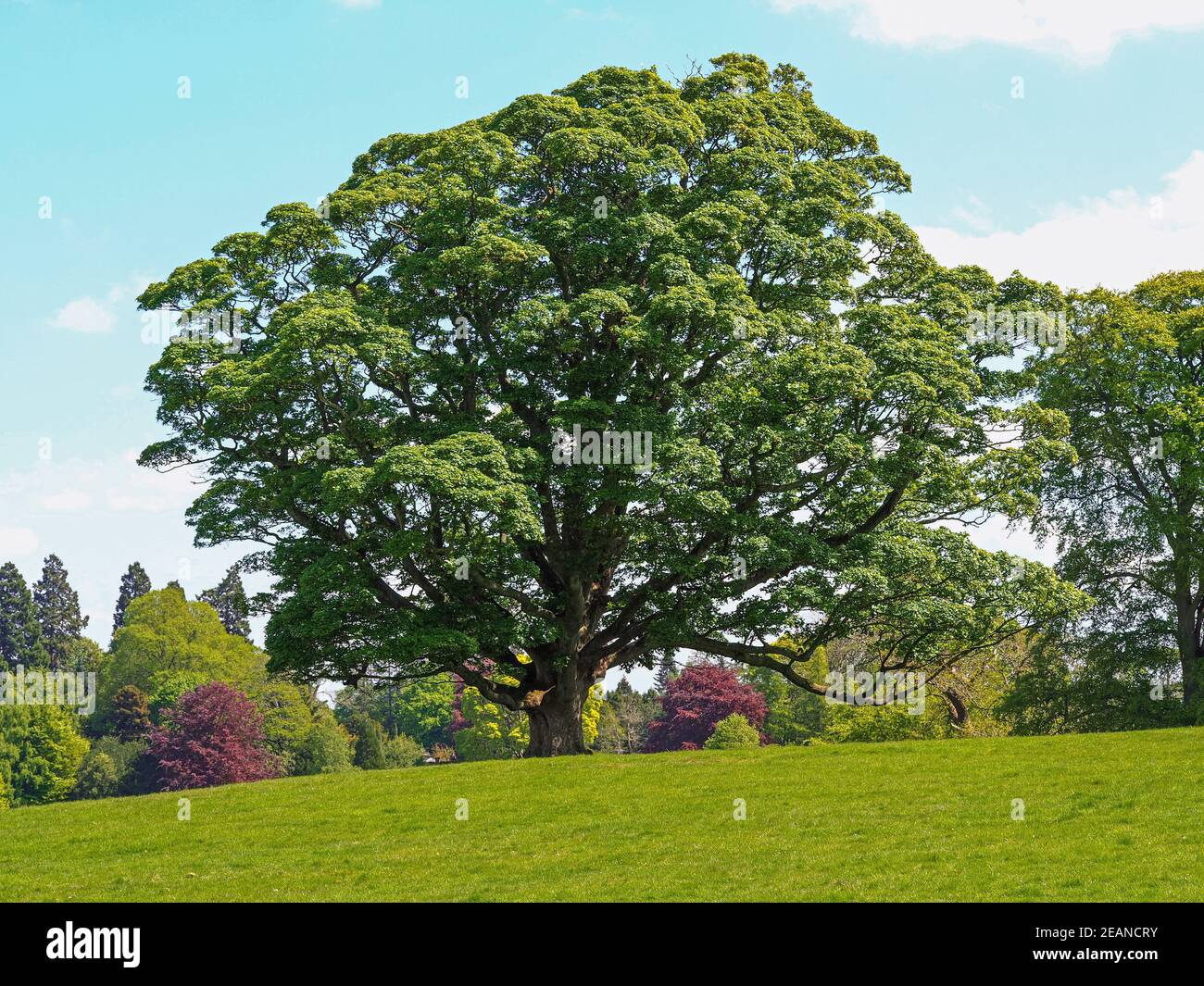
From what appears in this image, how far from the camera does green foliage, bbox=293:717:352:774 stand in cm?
8706

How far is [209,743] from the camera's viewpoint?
3191 inches

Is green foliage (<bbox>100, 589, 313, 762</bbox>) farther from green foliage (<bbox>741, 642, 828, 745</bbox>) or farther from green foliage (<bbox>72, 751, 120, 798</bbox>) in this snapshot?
green foliage (<bbox>741, 642, 828, 745</bbox>)

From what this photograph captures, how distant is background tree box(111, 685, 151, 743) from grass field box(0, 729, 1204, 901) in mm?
69633

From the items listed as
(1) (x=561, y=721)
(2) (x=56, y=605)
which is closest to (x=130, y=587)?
(2) (x=56, y=605)

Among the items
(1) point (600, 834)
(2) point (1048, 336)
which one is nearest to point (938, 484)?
(2) point (1048, 336)

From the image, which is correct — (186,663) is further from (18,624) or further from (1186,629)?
(1186,629)

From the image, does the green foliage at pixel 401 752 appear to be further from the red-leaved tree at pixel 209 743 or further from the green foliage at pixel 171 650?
the red-leaved tree at pixel 209 743

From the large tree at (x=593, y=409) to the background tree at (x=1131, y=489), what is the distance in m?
9.43

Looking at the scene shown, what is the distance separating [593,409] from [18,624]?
298 feet

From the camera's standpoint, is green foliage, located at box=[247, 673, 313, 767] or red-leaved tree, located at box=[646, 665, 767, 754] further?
green foliage, located at box=[247, 673, 313, 767]

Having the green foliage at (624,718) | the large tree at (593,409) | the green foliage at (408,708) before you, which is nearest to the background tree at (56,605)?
the green foliage at (408,708)

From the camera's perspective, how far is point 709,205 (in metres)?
30.1

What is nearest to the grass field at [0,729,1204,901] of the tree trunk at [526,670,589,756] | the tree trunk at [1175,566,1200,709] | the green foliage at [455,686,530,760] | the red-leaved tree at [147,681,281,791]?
the tree trunk at [526,670,589,756]
